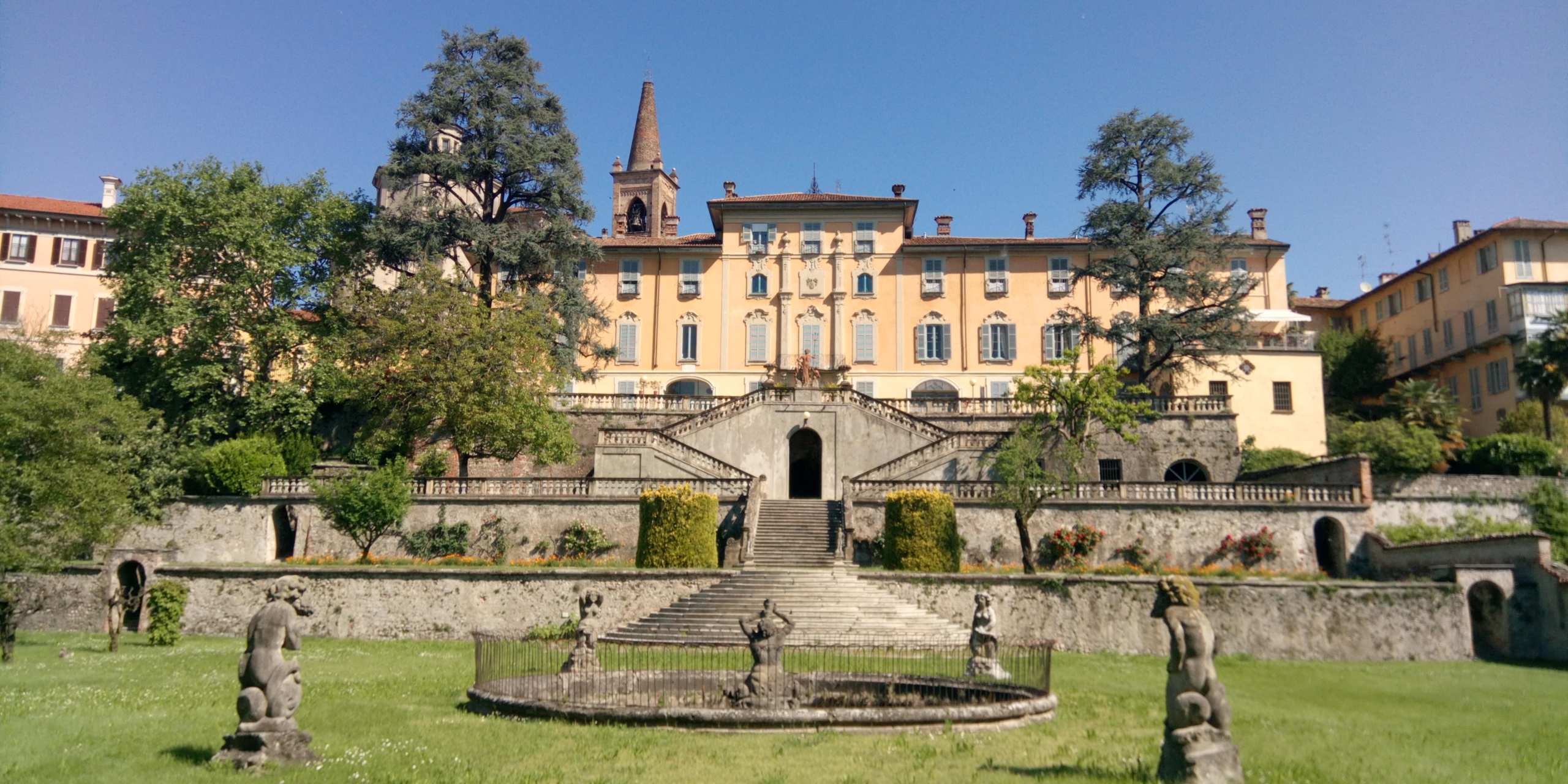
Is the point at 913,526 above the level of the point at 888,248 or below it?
below

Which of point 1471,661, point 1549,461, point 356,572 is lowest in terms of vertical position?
point 1471,661

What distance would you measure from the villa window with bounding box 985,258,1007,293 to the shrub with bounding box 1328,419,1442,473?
1801 cm

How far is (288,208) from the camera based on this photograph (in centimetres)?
4138

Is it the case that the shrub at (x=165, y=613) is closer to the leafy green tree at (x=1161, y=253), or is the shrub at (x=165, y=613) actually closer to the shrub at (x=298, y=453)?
the shrub at (x=298, y=453)

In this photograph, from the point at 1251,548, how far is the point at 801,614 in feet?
48.3

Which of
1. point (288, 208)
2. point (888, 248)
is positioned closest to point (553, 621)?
point (288, 208)

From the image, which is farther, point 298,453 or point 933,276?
point 933,276

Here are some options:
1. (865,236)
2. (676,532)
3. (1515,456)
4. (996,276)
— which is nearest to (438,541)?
(676,532)

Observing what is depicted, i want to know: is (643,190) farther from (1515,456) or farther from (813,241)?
(1515,456)

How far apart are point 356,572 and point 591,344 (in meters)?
16.8

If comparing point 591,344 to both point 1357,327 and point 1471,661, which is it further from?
point 1357,327

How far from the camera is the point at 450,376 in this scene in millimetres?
34719

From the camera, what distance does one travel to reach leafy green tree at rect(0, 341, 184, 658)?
28.1 meters

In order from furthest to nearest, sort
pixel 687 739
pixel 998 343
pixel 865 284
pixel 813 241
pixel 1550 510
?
pixel 813 241, pixel 865 284, pixel 998 343, pixel 1550 510, pixel 687 739
